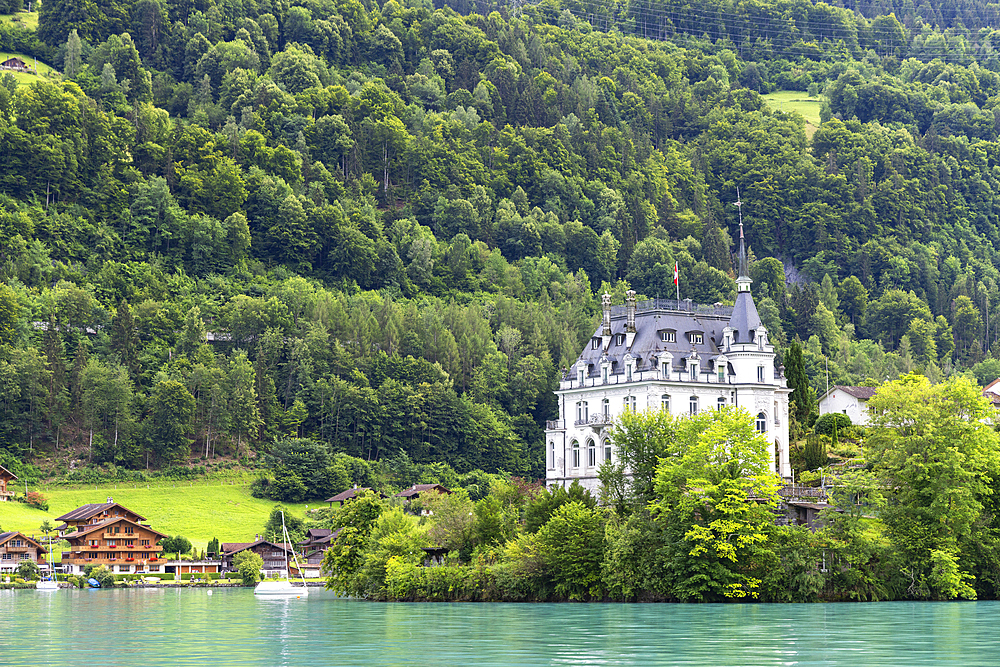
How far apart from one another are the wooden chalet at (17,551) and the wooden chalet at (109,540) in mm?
2908

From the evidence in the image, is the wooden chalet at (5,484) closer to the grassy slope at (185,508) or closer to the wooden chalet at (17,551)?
the grassy slope at (185,508)

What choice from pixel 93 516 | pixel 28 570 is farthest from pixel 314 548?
pixel 28 570

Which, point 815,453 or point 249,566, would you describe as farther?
point 249,566

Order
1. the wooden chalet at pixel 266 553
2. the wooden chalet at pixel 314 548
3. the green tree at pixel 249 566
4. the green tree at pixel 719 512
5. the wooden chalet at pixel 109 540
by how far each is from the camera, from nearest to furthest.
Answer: the green tree at pixel 719 512
the green tree at pixel 249 566
the wooden chalet at pixel 266 553
the wooden chalet at pixel 109 540
the wooden chalet at pixel 314 548

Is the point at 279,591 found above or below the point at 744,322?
below

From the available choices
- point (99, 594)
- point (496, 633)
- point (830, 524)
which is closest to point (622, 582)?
point (830, 524)

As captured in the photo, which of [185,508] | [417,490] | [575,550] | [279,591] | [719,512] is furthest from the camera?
[185,508]

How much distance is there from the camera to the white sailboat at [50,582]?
447 ft

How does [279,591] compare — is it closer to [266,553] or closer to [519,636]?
[266,553]

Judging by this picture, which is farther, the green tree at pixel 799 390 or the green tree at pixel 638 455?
the green tree at pixel 799 390

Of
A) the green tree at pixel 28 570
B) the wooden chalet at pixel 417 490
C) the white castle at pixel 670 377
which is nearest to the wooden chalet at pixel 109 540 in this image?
the green tree at pixel 28 570

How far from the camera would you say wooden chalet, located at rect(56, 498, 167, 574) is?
145250mm

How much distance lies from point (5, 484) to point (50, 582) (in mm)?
22499

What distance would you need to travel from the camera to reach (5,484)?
157 metres
